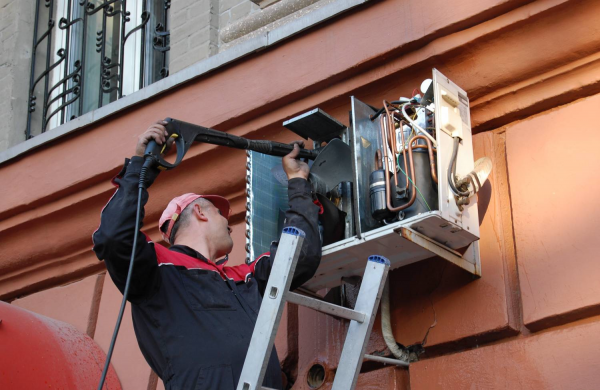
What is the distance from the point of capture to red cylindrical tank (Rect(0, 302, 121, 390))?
4.55 metres

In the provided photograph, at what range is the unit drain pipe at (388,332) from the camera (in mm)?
4156

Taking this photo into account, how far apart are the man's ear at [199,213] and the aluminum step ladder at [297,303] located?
1088 millimetres

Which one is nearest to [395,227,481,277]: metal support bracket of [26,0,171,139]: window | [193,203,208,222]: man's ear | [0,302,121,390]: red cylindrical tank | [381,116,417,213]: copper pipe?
[381,116,417,213]: copper pipe

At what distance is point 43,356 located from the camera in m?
4.74

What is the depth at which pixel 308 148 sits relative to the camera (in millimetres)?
4613

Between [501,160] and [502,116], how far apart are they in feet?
A: 0.63

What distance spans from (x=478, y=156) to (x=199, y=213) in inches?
47.1

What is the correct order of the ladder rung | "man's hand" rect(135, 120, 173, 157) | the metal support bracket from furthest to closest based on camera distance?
"man's hand" rect(135, 120, 173, 157) → the metal support bracket → the ladder rung

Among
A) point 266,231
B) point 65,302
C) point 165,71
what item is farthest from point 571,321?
point 165,71

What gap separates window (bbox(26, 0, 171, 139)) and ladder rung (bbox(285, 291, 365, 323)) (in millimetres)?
3007

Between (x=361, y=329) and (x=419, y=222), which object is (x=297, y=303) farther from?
(x=419, y=222)

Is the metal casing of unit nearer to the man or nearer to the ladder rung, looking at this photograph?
the man

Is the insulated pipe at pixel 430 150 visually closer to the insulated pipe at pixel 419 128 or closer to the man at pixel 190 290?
the insulated pipe at pixel 419 128

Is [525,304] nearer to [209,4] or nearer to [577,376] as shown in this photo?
[577,376]
